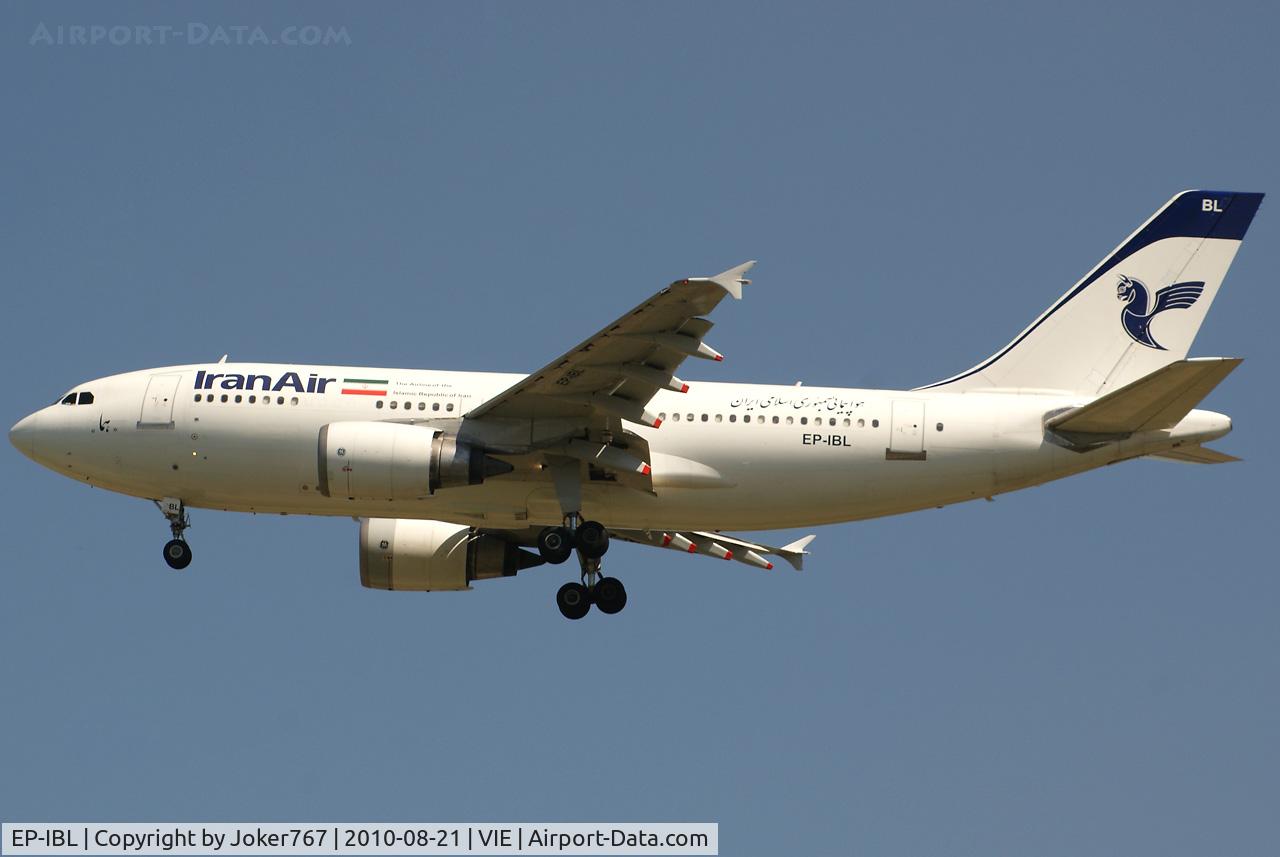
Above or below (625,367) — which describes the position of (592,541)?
below

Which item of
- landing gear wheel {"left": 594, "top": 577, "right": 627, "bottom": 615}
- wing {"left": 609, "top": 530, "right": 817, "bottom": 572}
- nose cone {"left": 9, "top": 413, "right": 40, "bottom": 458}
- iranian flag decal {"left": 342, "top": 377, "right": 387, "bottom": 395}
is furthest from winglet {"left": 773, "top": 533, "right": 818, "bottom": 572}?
nose cone {"left": 9, "top": 413, "right": 40, "bottom": 458}

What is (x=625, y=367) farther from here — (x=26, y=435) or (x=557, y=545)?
(x=26, y=435)

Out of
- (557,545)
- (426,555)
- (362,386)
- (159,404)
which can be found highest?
(362,386)

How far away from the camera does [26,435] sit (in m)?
33.2

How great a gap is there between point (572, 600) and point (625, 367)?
16.1 ft

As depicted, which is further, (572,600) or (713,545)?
(713,545)

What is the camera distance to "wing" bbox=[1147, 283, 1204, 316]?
3334cm

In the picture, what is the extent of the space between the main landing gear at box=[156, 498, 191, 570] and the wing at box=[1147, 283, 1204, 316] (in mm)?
17823

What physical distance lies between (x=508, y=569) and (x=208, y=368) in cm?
711

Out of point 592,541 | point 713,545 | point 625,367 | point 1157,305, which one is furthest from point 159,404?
point 1157,305

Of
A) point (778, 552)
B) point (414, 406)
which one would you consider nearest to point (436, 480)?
point (414, 406)

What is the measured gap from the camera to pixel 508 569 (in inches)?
1410

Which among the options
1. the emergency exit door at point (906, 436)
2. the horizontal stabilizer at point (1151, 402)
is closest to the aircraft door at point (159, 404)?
the emergency exit door at point (906, 436)

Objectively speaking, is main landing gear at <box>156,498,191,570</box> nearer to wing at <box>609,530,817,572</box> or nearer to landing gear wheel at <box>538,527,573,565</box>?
landing gear wheel at <box>538,527,573,565</box>
